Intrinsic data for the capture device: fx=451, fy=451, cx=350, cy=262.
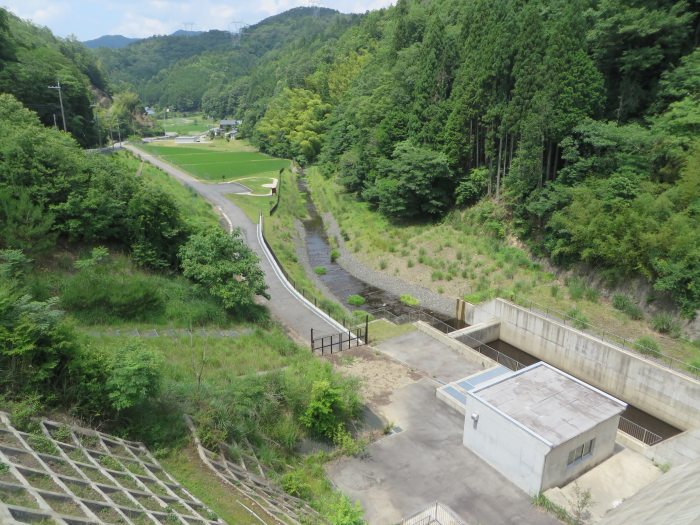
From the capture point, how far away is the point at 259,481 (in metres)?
10.6

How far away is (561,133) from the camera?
27.1 metres

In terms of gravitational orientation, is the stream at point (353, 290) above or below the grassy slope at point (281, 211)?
below

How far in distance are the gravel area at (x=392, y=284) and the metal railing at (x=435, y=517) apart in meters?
15.7

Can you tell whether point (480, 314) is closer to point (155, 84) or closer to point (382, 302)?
point (382, 302)

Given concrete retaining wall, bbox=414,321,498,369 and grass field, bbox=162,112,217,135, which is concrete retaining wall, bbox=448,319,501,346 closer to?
concrete retaining wall, bbox=414,321,498,369

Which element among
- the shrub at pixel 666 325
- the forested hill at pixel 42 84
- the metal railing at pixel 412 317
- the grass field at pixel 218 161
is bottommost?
the metal railing at pixel 412 317

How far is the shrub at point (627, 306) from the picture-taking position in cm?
2203

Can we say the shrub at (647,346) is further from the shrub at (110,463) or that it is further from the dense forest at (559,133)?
the shrub at (110,463)

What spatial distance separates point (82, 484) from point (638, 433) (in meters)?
18.2

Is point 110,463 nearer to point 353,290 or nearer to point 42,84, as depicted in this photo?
point 353,290

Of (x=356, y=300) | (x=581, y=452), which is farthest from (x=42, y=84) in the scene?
(x=581, y=452)

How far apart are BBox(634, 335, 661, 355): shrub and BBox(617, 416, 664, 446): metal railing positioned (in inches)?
143

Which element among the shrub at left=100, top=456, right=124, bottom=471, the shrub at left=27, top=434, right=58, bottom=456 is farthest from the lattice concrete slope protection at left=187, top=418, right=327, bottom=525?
the shrub at left=27, top=434, right=58, bottom=456

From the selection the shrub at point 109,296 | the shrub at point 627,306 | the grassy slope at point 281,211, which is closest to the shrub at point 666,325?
the shrub at point 627,306
